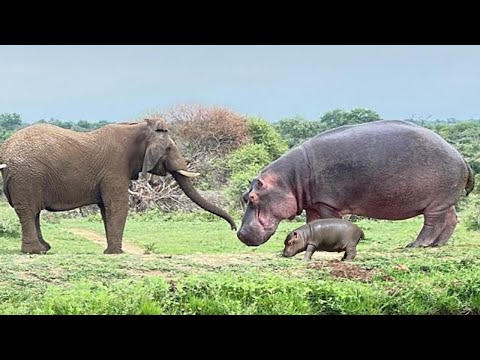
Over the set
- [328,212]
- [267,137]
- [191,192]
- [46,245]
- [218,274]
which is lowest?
[218,274]

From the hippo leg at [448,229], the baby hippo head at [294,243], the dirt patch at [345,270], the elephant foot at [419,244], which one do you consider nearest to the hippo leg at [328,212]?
the baby hippo head at [294,243]

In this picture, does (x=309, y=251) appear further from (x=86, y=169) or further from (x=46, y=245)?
(x=46, y=245)

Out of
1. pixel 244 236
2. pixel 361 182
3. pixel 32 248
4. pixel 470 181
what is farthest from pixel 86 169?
pixel 470 181

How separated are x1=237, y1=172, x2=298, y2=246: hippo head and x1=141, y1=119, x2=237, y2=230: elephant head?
26cm

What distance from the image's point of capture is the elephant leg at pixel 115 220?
23.4 feet

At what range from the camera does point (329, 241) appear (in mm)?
6711

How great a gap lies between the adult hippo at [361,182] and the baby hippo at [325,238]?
21 cm

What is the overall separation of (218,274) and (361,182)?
135 cm

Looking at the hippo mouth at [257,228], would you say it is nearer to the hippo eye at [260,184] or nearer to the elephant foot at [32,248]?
the hippo eye at [260,184]

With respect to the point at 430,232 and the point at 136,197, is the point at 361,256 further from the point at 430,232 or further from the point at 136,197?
the point at 136,197

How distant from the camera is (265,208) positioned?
6.87m

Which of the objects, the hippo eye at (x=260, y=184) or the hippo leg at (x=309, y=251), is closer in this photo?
the hippo leg at (x=309, y=251)

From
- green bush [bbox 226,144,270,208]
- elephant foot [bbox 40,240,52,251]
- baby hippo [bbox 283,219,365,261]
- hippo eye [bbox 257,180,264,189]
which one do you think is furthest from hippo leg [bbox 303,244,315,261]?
elephant foot [bbox 40,240,52,251]
